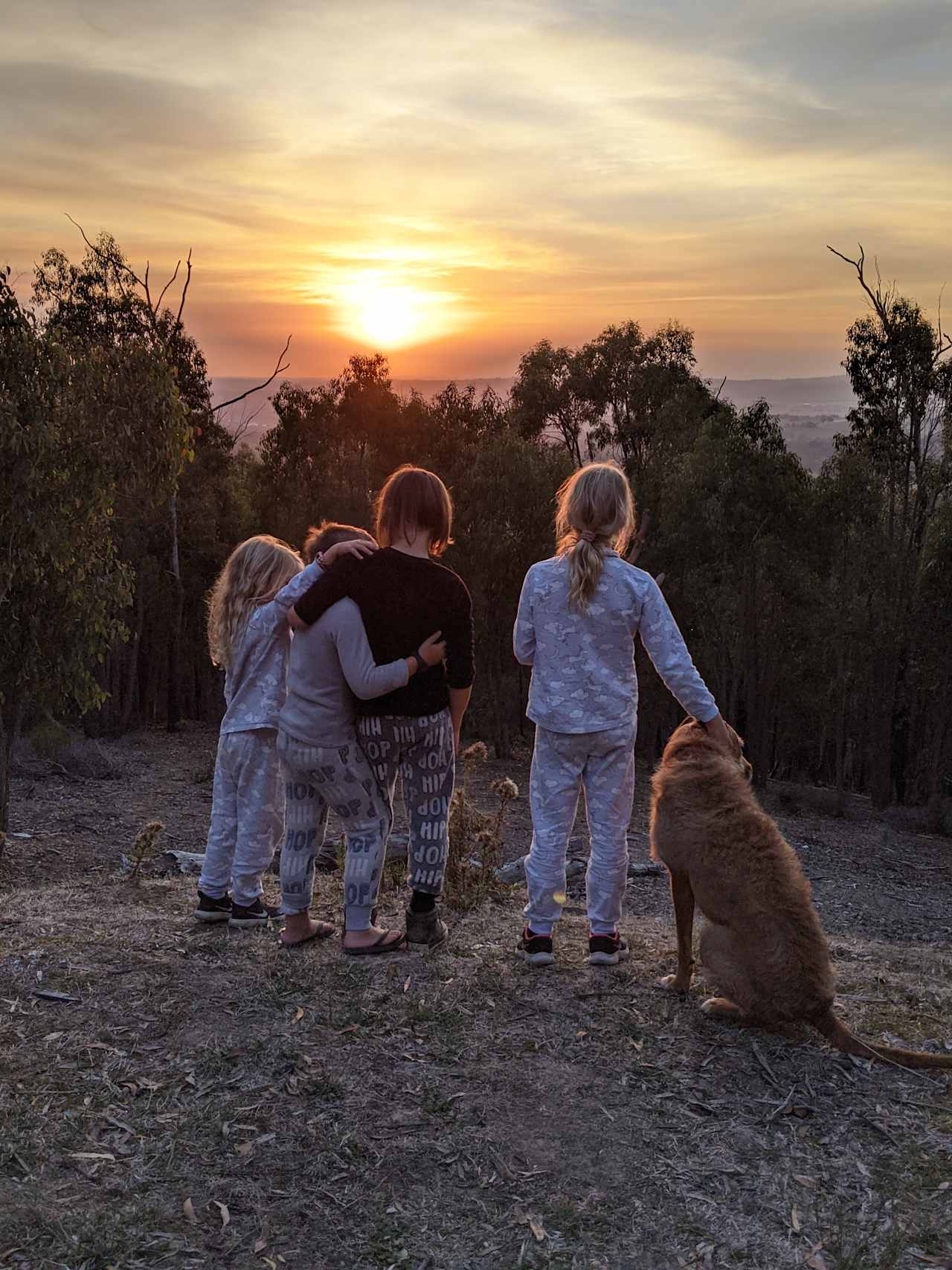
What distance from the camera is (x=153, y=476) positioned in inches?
462

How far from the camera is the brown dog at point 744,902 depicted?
4543 millimetres

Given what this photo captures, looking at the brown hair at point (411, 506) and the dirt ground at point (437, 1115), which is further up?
the brown hair at point (411, 506)

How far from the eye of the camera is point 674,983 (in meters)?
5.28

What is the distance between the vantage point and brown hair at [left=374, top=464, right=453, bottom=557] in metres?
5.09

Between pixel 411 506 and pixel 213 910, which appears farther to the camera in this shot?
pixel 213 910

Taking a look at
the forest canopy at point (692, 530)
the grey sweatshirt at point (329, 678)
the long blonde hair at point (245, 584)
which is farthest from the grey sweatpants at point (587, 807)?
the forest canopy at point (692, 530)

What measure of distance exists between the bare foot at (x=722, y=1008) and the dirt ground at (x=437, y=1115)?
0.25 ft

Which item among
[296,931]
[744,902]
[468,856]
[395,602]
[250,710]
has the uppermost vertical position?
[395,602]

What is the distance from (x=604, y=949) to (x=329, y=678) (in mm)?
1993

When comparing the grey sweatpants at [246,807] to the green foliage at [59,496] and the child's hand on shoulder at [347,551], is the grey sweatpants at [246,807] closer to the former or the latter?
the child's hand on shoulder at [347,551]

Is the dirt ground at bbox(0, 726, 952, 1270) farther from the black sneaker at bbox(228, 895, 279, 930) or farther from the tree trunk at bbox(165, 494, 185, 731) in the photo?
the tree trunk at bbox(165, 494, 185, 731)

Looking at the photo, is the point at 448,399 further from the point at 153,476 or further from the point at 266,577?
the point at 266,577

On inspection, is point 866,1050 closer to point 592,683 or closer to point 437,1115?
point 437,1115

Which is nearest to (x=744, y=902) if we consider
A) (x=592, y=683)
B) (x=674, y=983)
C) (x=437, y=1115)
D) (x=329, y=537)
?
(x=674, y=983)
